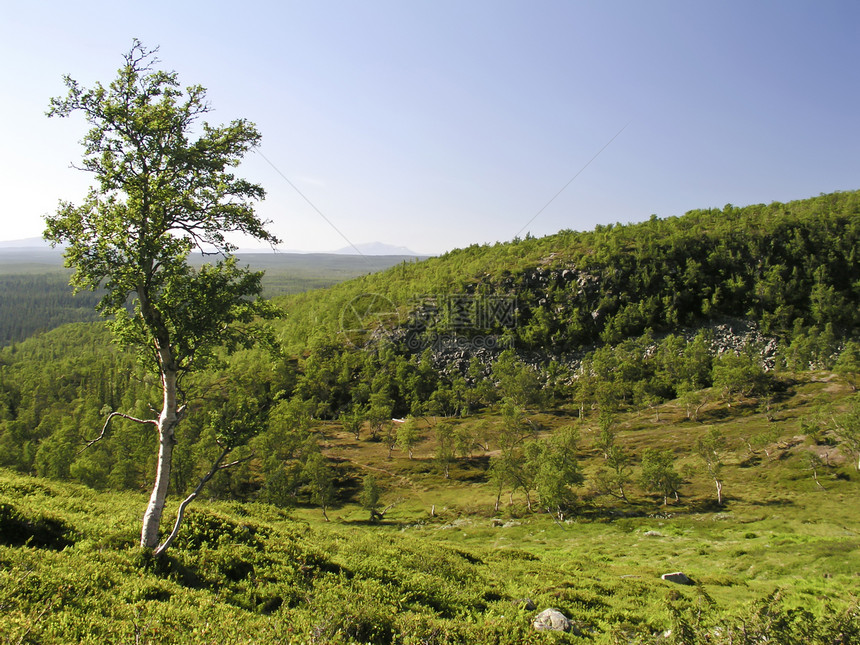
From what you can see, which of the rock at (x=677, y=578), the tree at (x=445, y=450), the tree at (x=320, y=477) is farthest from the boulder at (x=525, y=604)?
the tree at (x=445, y=450)

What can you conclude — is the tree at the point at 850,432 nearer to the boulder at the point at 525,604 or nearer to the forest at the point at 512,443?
the forest at the point at 512,443

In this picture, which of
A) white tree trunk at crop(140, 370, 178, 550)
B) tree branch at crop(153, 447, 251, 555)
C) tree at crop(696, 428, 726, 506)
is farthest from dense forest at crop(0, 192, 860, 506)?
tree branch at crop(153, 447, 251, 555)

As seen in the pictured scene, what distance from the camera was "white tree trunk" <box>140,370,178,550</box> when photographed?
11672 millimetres

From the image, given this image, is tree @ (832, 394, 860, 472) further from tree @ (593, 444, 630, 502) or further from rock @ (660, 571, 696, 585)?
rock @ (660, 571, 696, 585)

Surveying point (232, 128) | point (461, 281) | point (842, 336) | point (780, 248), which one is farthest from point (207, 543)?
point (780, 248)

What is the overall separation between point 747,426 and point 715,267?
7206 centimetres

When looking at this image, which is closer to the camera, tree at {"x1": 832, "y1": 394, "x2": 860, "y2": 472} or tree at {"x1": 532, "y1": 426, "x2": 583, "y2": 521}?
tree at {"x1": 532, "y1": 426, "x2": 583, "y2": 521}

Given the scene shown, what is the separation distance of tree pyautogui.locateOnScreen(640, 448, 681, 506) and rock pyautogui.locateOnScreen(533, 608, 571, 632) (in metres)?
50.4

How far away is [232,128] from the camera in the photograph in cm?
1216

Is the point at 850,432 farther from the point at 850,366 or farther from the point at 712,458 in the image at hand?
the point at 850,366

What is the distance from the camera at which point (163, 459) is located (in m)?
11.6

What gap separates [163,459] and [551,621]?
43.5ft

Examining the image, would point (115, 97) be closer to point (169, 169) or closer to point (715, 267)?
point (169, 169)

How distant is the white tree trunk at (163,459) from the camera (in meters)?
11.7
